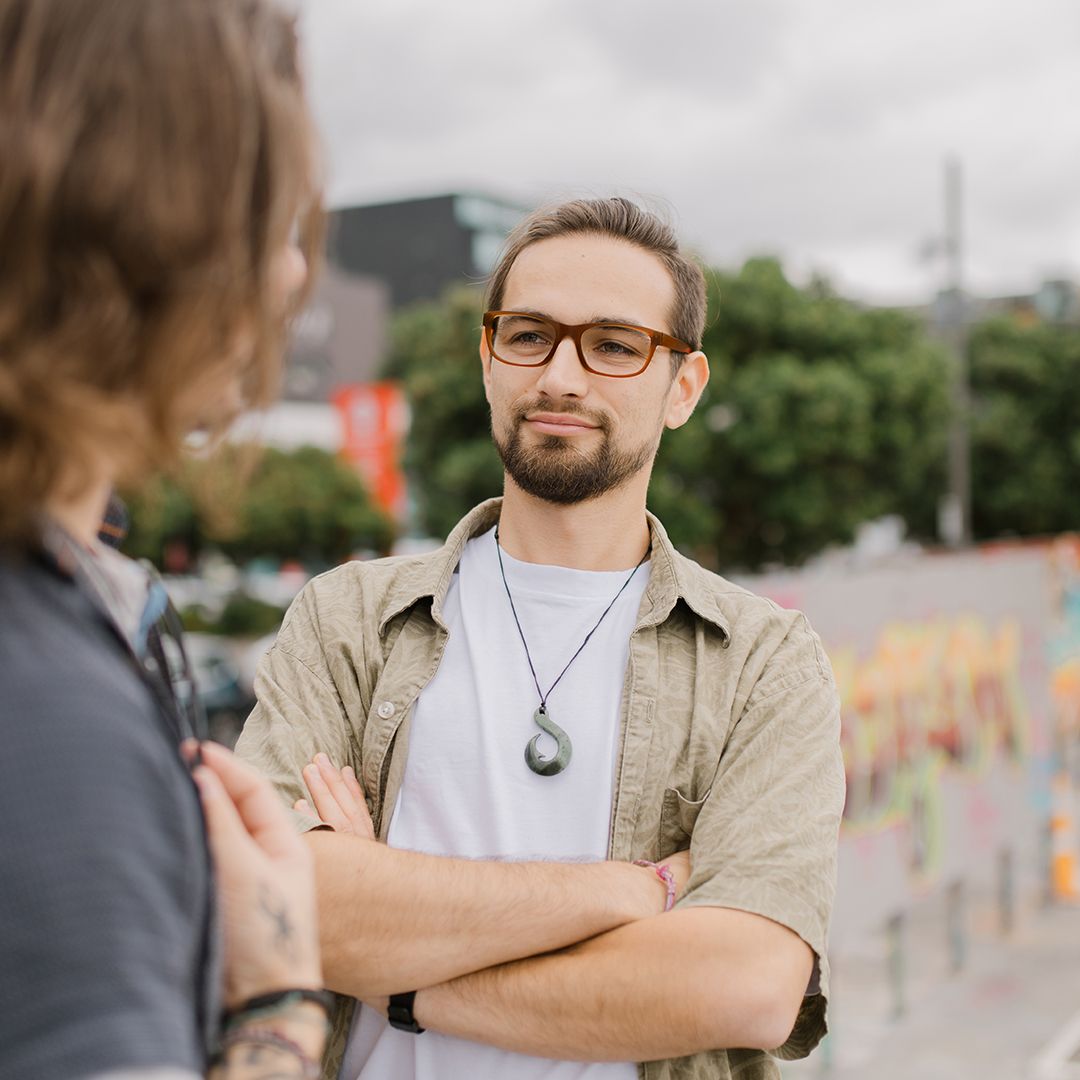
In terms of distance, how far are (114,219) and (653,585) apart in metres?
1.38

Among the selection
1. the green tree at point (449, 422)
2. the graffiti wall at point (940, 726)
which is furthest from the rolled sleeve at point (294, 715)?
the green tree at point (449, 422)

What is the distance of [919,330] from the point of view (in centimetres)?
2266

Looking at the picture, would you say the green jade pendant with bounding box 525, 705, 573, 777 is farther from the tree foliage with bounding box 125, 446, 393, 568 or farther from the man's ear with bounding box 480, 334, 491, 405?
the tree foliage with bounding box 125, 446, 393, 568

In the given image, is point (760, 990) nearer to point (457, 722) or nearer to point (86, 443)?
point (457, 722)

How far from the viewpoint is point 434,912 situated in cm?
175

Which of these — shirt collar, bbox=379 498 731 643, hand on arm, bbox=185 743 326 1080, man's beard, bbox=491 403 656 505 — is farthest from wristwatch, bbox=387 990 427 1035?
man's beard, bbox=491 403 656 505

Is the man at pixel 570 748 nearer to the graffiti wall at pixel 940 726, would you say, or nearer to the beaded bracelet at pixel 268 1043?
the beaded bracelet at pixel 268 1043

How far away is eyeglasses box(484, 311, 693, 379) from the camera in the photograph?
2143 millimetres

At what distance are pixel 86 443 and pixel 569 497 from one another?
1291 millimetres

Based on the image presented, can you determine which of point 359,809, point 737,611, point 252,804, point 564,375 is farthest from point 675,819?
point 252,804

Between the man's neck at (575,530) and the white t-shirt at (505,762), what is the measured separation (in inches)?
2.7

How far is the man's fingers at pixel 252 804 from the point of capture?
1132 mm

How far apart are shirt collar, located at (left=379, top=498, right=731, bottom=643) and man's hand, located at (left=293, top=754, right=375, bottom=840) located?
0.26 m

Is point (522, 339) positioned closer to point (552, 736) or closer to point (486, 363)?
point (486, 363)
